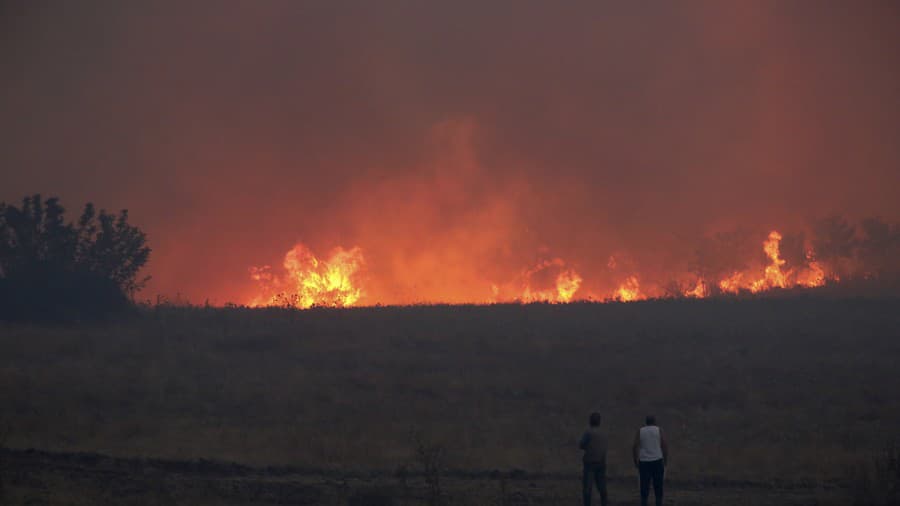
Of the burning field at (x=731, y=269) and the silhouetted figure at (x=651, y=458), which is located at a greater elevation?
the burning field at (x=731, y=269)

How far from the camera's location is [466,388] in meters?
34.5

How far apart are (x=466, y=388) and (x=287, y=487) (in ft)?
45.9

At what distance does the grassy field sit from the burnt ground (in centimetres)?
71

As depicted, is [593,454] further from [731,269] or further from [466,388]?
[731,269]

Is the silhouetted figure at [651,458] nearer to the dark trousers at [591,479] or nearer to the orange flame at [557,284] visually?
the dark trousers at [591,479]

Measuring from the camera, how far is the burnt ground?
19.3 m

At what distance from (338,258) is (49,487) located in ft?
214

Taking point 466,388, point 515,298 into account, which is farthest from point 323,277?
point 466,388

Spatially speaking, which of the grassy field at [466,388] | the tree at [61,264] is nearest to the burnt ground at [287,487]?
the grassy field at [466,388]

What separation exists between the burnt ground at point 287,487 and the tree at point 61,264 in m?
29.3

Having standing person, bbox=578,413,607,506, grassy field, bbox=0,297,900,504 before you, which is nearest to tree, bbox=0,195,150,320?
grassy field, bbox=0,297,900,504

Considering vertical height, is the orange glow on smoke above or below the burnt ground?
above

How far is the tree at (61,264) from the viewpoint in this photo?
170 ft

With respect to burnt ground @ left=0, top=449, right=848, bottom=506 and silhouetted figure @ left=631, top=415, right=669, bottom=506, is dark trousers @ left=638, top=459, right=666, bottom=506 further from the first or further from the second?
burnt ground @ left=0, top=449, right=848, bottom=506
